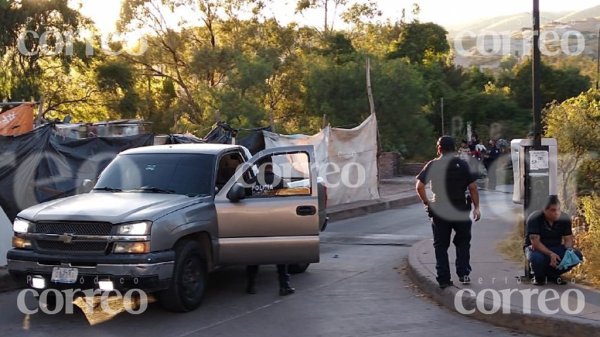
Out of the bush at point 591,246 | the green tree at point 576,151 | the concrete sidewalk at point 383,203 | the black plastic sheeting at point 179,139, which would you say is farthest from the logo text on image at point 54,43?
the bush at point 591,246

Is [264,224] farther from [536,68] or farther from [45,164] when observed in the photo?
[45,164]

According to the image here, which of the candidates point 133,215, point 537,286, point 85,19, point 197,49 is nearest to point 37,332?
point 133,215

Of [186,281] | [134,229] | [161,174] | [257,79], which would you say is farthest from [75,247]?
[257,79]

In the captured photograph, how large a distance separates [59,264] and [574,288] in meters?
5.41

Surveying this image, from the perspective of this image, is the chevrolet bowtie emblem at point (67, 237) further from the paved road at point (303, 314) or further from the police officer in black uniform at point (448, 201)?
the police officer in black uniform at point (448, 201)

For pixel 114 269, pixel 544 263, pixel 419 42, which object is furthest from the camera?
pixel 419 42

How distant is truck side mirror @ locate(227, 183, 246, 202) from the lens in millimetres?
8828

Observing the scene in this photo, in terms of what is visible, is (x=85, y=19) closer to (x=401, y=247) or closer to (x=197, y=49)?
(x=197, y=49)

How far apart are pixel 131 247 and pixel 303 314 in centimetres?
195

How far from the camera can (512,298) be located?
810 cm

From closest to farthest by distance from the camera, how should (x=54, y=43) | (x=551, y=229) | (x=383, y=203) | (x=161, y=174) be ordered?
(x=551, y=229)
(x=161, y=174)
(x=383, y=203)
(x=54, y=43)

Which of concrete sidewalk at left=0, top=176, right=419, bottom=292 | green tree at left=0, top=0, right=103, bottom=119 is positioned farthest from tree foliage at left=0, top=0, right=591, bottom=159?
concrete sidewalk at left=0, top=176, right=419, bottom=292

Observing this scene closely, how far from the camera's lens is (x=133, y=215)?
777 centimetres

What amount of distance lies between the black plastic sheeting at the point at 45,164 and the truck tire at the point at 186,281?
3.78 m
